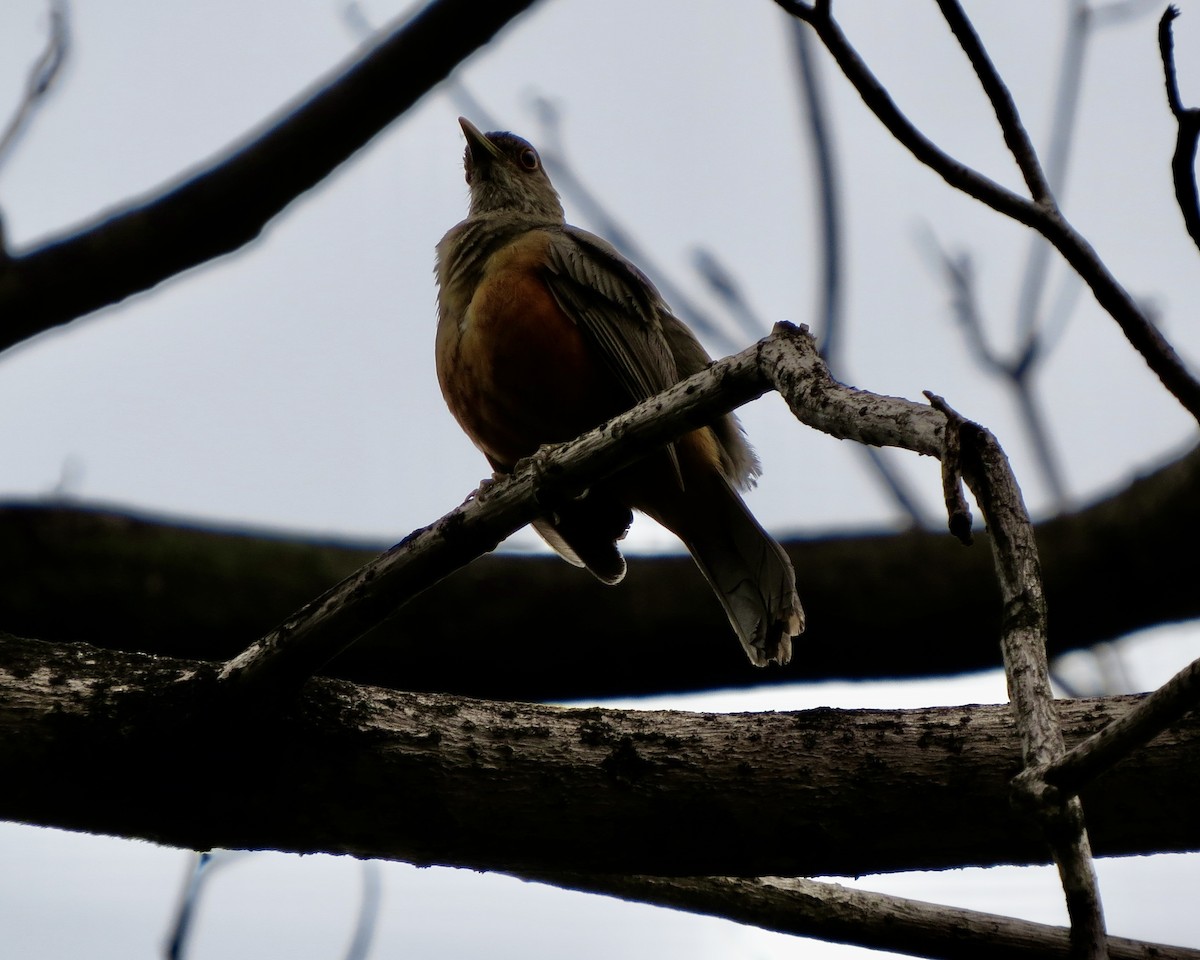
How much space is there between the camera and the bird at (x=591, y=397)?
4.77m

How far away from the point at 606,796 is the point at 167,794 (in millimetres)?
953

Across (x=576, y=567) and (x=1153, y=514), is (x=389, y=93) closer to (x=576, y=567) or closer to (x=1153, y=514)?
(x=576, y=567)

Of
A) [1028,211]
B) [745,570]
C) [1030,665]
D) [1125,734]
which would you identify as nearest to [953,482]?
[1030,665]

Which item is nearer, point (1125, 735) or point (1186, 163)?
point (1125, 735)

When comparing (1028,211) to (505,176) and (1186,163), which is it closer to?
(1186,163)

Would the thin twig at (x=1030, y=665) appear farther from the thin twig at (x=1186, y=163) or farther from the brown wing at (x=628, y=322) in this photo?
the brown wing at (x=628, y=322)

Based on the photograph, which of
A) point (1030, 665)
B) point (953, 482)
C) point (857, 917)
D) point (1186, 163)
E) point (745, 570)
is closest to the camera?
point (1030, 665)

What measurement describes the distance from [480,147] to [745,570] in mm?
3070

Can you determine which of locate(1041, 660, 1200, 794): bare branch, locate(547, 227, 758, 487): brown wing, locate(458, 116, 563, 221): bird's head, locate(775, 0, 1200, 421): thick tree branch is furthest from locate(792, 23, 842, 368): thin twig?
locate(1041, 660, 1200, 794): bare branch

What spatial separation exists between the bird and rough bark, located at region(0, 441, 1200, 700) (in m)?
0.40

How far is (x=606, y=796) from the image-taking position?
9.48 feet

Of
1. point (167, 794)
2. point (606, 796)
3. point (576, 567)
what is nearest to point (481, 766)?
point (606, 796)

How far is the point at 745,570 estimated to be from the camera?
478 centimetres

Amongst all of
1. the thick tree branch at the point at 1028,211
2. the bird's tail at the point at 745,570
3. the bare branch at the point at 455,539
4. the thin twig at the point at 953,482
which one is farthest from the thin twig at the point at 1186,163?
the bird's tail at the point at 745,570
